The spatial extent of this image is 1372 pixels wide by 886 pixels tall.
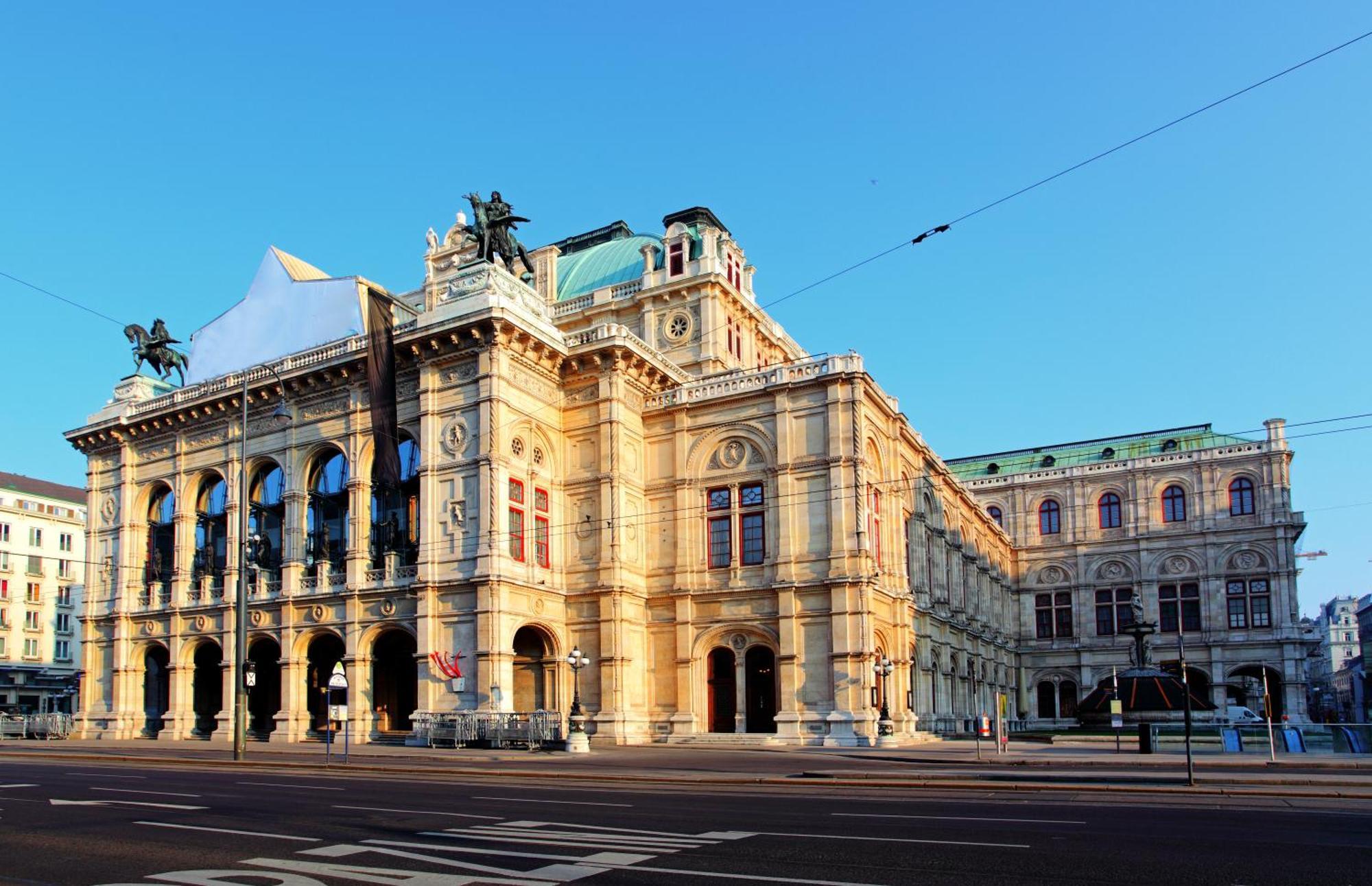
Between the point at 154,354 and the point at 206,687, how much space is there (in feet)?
58.1

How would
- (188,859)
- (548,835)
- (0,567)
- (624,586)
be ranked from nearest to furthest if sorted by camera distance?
1. (188,859)
2. (548,835)
3. (624,586)
4. (0,567)

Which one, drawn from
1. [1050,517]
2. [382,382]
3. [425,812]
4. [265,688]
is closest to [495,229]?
[382,382]

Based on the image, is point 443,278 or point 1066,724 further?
point 1066,724

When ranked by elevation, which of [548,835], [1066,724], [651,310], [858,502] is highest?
[651,310]

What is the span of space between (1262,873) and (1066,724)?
72082 millimetres

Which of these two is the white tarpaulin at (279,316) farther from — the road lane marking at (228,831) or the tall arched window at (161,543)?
the road lane marking at (228,831)

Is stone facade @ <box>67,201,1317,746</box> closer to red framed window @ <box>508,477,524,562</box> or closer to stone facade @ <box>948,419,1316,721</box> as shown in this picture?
red framed window @ <box>508,477,524,562</box>

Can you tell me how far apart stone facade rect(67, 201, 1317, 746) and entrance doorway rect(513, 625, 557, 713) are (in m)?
0.13

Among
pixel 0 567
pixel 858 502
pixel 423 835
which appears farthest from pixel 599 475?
pixel 0 567

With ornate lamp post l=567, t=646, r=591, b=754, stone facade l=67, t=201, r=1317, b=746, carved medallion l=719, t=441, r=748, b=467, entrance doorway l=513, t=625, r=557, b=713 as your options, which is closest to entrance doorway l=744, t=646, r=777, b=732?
stone facade l=67, t=201, r=1317, b=746

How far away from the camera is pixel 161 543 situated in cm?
5391

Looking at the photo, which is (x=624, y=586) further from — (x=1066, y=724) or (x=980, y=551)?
(x=1066, y=724)

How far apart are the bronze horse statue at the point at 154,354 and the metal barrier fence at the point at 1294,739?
50338 mm

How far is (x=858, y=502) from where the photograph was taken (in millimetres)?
42469
